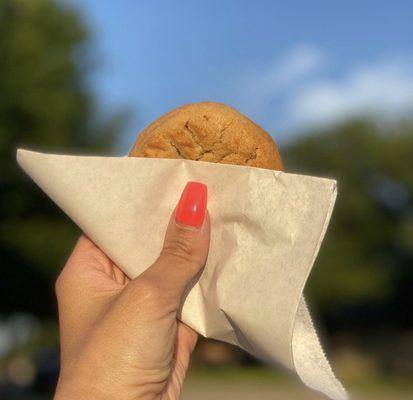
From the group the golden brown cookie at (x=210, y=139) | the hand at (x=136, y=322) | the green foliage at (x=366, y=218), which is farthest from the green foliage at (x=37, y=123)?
the hand at (x=136, y=322)

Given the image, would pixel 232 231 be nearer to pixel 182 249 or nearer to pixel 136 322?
pixel 182 249

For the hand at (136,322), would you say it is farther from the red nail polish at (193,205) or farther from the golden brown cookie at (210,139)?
the golden brown cookie at (210,139)

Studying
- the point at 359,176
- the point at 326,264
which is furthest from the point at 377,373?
the point at 359,176

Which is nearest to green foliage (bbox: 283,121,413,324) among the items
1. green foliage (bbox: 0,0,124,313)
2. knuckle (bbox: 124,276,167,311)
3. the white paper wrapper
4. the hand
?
green foliage (bbox: 0,0,124,313)

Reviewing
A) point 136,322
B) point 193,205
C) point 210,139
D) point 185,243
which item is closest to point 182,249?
point 185,243

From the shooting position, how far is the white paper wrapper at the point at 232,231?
258cm

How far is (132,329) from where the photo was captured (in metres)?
2.59

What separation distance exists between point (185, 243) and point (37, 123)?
1875 cm

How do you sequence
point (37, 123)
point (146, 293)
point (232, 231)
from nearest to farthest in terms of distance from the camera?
point (146, 293) → point (232, 231) → point (37, 123)

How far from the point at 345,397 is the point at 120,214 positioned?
1.02 meters

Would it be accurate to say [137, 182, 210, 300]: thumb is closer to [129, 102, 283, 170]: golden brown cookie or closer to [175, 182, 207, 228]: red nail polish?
[175, 182, 207, 228]: red nail polish

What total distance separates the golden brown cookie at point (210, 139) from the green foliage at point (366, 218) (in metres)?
28.9

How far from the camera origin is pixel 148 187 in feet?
9.04

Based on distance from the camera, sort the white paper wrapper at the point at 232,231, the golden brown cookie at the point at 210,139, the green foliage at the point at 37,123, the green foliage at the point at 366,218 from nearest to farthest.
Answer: the white paper wrapper at the point at 232,231 < the golden brown cookie at the point at 210,139 < the green foliage at the point at 37,123 < the green foliage at the point at 366,218
